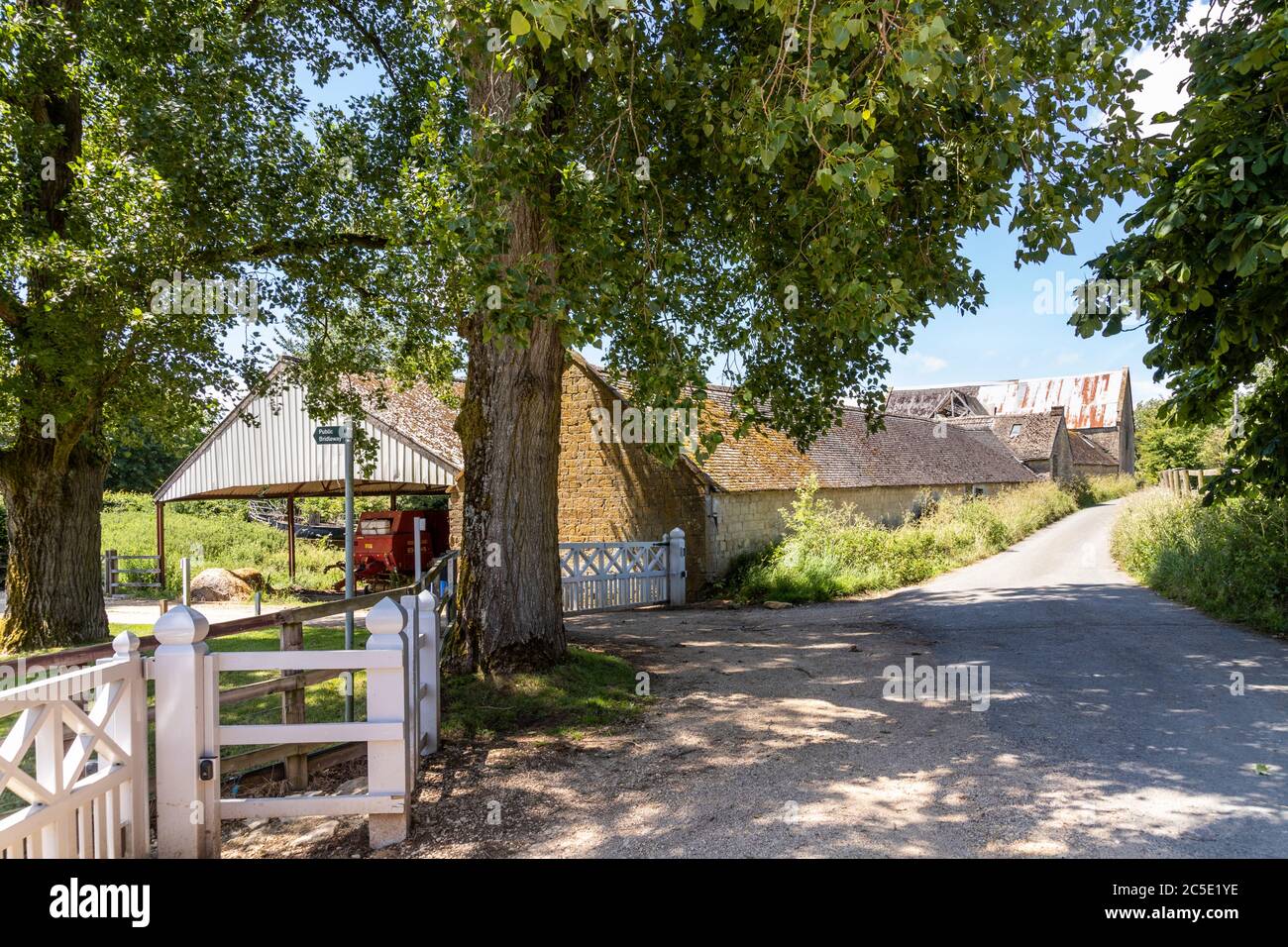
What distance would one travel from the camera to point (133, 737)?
429 centimetres

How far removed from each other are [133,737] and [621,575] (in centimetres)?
1216

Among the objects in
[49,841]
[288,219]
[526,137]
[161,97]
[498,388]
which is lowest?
[49,841]

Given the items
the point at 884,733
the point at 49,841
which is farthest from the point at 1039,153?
the point at 49,841

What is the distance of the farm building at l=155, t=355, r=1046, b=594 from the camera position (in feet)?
57.3

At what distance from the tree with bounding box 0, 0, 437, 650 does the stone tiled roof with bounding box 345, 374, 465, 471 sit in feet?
24.0

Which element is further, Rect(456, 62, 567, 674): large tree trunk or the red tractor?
the red tractor

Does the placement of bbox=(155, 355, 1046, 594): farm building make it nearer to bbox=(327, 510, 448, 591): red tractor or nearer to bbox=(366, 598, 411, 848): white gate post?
bbox=(327, 510, 448, 591): red tractor

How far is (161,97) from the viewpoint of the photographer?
31.7ft

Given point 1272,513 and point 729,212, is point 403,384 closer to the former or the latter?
point 729,212

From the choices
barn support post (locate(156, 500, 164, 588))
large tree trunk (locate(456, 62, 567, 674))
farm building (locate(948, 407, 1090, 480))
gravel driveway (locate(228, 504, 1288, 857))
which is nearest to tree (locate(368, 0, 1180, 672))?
large tree trunk (locate(456, 62, 567, 674))

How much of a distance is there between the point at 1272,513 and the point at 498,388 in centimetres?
1194

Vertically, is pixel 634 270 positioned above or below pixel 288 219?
below

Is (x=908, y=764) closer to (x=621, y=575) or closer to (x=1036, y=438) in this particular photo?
(x=621, y=575)

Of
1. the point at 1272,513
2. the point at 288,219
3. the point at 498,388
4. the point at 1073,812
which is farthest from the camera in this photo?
the point at 1272,513
